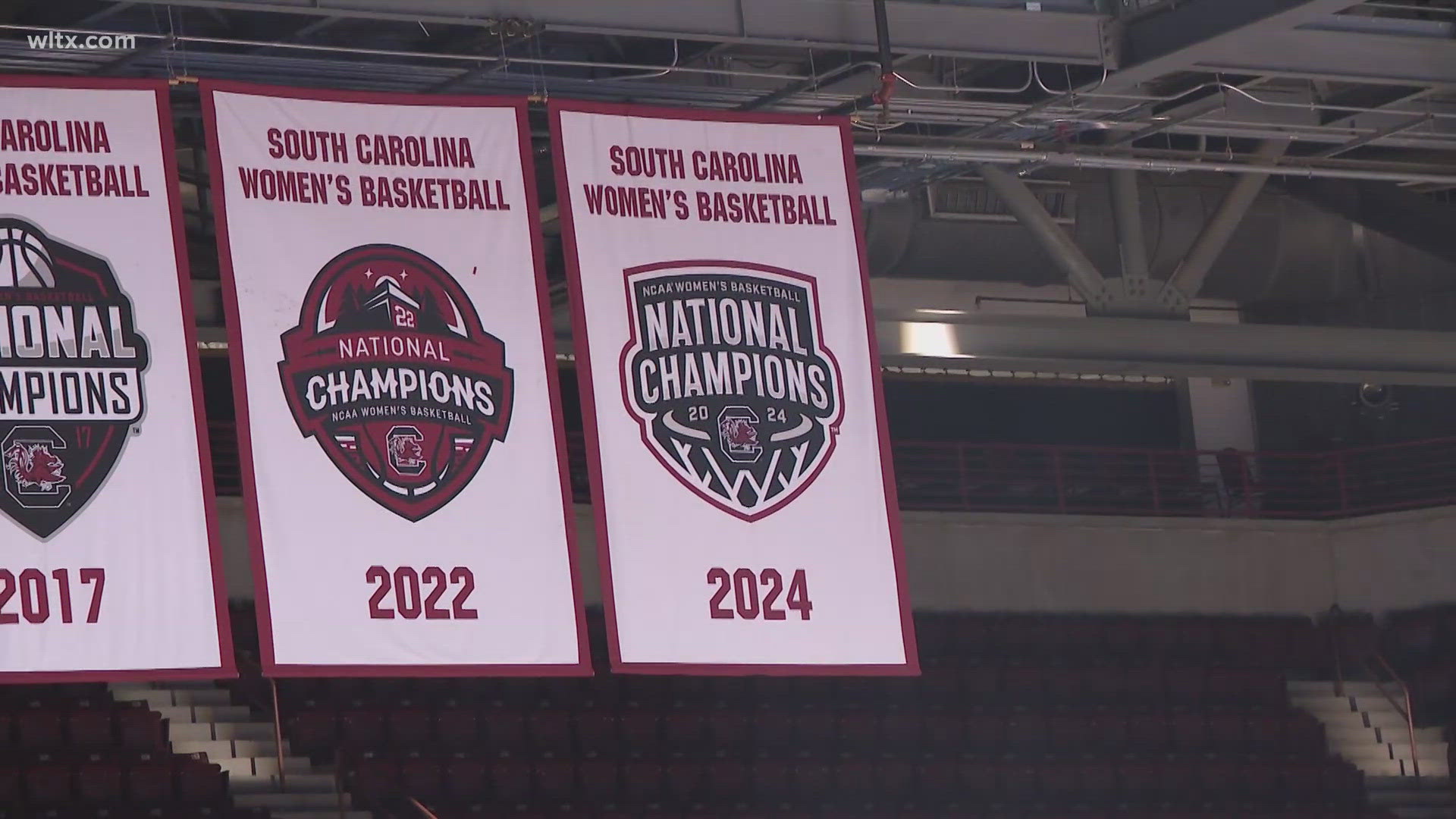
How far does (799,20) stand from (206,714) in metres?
7.85

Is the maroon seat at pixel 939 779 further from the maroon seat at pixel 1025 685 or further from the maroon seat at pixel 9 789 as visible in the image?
the maroon seat at pixel 9 789

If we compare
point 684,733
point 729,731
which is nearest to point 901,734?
point 729,731

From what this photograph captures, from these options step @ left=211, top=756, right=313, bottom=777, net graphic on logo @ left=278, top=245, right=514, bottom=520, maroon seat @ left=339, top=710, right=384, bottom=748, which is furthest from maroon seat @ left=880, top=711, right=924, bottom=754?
net graphic on logo @ left=278, top=245, right=514, bottom=520

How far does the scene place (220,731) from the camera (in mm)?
18688

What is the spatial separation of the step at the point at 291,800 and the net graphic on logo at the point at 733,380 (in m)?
6.61

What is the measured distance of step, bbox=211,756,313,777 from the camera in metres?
18.3

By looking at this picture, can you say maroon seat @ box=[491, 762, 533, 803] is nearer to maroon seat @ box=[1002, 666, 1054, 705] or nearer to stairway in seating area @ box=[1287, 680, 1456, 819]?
maroon seat @ box=[1002, 666, 1054, 705]

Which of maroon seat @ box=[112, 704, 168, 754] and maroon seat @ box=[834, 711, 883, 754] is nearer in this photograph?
maroon seat @ box=[112, 704, 168, 754]

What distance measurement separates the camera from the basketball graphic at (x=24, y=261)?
11117mm

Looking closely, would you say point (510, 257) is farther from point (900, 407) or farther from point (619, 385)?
point (900, 407)

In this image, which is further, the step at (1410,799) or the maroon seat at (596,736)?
the step at (1410,799)

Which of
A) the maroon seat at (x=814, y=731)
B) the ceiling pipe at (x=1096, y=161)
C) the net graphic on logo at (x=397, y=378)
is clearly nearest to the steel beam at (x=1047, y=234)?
the ceiling pipe at (x=1096, y=161)

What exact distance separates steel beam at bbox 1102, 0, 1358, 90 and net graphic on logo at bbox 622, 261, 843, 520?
9.93 feet

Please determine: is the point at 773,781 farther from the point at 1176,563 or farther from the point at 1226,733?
the point at 1176,563
